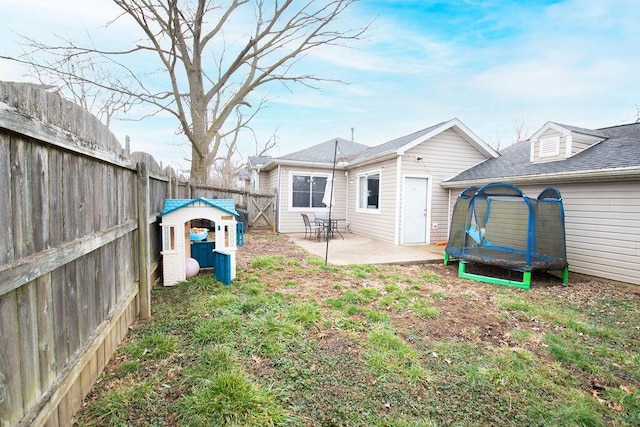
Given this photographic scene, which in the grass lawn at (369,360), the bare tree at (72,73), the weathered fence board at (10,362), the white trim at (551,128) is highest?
the bare tree at (72,73)

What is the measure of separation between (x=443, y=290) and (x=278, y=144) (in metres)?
19.0

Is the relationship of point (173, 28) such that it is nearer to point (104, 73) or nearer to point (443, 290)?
point (104, 73)

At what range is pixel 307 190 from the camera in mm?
11375

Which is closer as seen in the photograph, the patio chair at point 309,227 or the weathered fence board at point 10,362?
the weathered fence board at point 10,362

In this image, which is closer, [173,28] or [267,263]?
[267,263]

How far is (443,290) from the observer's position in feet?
15.7

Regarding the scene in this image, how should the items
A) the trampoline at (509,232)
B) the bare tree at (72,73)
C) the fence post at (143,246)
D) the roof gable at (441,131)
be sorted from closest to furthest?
the fence post at (143,246), the trampoline at (509,232), the roof gable at (441,131), the bare tree at (72,73)

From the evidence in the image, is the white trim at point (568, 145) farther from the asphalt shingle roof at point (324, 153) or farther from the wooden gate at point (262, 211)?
the wooden gate at point (262, 211)

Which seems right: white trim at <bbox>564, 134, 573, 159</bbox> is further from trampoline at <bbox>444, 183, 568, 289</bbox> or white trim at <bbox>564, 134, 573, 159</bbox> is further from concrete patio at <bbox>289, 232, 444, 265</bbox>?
concrete patio at <bbox>289, 232, 444, 265</bbox>

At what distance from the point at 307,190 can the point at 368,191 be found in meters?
2.41

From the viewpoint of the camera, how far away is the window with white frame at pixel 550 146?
23.5ft

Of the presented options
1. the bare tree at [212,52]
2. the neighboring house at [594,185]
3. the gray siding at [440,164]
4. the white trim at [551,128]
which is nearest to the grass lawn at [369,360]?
the neighboring house at [594,185]

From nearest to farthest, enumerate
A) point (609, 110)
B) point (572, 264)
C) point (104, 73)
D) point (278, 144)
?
point (572, 264) < point (104, 73) < point (609, 110) < point (278, 144)

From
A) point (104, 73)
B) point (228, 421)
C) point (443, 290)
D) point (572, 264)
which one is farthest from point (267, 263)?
point (104, 73)
